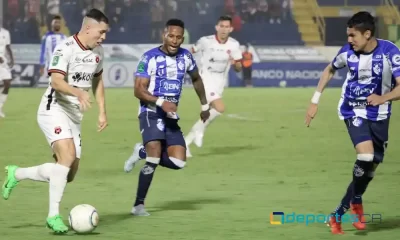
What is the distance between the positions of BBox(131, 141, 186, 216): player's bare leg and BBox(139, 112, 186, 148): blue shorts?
0.17ft

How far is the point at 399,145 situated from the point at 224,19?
3863 millimetres

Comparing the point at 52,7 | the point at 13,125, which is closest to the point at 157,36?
the point at 52,7

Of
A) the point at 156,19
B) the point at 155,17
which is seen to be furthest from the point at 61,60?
the point at 155,17

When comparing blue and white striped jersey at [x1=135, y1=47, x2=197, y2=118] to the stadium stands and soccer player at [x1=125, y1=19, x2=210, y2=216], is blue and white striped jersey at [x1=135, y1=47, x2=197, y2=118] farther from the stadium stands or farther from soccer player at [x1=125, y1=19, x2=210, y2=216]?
the stadium stands

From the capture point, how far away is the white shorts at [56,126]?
8.78 meters

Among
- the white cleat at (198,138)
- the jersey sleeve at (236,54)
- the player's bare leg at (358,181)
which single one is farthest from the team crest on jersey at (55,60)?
the jersey sleeve at (236,54)

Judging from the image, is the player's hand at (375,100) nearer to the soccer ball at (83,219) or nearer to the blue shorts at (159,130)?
the blue shorts at (159,130)

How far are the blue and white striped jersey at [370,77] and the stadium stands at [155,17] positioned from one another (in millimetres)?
28821

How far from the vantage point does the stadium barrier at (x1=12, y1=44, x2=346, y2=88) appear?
35.1 m

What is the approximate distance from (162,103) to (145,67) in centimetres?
58

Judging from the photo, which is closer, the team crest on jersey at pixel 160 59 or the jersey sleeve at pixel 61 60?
the jersey sleeve at pixel 61 60

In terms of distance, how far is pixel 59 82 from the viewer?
8648mm

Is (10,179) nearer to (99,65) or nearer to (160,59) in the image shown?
(99,65)

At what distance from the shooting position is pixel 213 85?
16.6 metres
